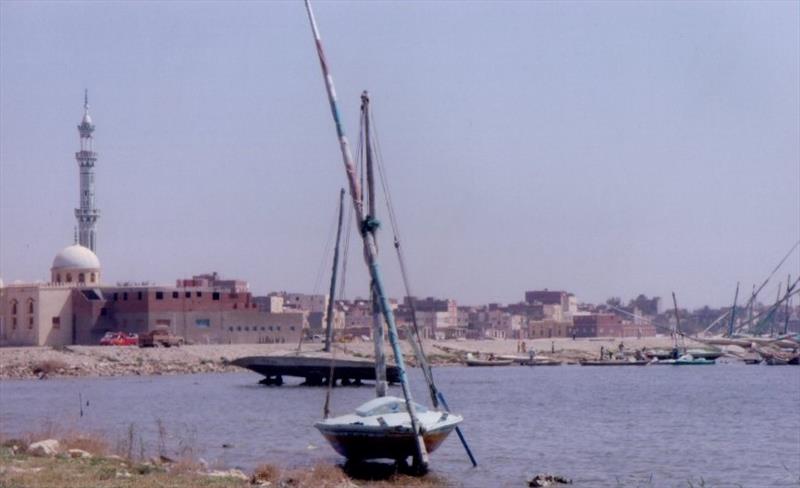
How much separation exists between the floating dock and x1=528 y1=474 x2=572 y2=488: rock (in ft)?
116

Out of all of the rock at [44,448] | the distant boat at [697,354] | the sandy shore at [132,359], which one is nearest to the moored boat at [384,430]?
the rock at [44,448]

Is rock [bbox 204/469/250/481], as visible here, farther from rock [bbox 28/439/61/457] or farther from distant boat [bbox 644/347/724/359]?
distant boat [bbox 644/347/724/359]

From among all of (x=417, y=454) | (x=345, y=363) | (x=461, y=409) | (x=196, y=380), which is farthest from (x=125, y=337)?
(x=417, y=454)

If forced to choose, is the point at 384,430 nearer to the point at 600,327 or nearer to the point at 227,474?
the point at 227,474

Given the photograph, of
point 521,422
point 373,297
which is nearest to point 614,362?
point 521,422

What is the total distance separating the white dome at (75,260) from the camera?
11181 cm

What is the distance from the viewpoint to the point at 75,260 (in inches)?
4419

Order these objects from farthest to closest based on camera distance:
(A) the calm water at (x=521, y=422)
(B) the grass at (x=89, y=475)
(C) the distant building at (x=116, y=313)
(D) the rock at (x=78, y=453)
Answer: (C) the distant building at (x=116, y=313) < (A) the calm water at (x=521, y=422) < (D) the rock at (x=78, y=453) < (B) the grass at (x=89, y=475)

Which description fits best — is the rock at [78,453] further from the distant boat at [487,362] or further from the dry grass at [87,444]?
the distant boat at [487,362]

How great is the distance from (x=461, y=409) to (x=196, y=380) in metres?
30.1

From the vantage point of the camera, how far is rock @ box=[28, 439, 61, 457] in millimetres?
24766

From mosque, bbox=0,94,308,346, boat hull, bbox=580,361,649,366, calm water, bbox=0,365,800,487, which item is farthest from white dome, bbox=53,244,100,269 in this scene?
boat hull, bbox=580,361,649,366

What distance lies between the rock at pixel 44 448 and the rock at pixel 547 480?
32.5ft

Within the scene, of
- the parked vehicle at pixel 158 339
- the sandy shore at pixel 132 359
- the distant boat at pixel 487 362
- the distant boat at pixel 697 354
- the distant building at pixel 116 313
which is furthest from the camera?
the distant boat at pixel 697 354
